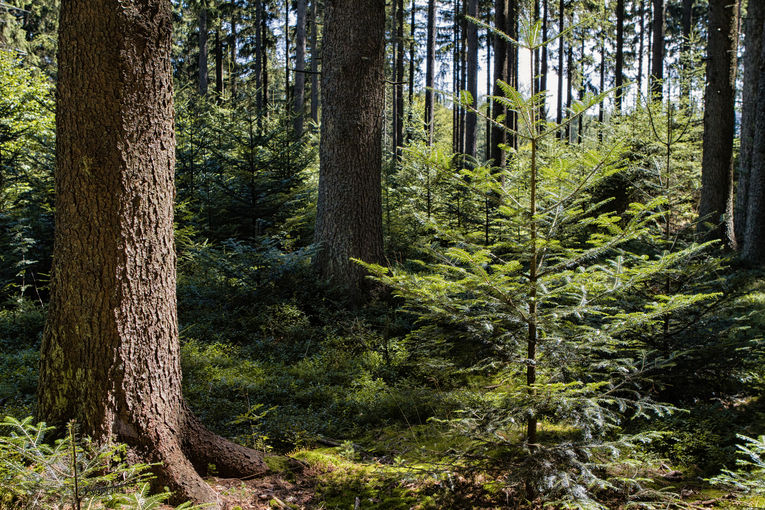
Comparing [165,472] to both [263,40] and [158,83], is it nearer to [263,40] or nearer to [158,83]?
[158,83]

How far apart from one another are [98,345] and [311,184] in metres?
9.81

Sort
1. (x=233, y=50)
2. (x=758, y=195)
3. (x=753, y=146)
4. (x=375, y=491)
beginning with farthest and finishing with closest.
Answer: (x=233, y=50) < (x=753, y=146) < (x=758, y=195) < (x=375, y=491)

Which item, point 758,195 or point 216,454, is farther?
point 758,195

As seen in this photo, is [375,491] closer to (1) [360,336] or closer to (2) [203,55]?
(1) [360,336]

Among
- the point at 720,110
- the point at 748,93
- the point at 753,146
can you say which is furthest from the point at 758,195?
the point at 748,93

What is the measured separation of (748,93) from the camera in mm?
11586

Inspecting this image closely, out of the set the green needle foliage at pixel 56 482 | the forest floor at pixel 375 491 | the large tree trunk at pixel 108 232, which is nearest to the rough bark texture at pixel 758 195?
the forest floor at pixel 375 491

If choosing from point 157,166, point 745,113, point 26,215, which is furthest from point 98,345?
point 745,113

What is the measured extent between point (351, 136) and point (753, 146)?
327 inches

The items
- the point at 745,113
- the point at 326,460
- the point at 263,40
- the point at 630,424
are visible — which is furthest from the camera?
the point at 263,40

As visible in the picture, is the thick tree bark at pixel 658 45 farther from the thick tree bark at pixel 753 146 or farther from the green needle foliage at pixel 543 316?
the green needle foliage at pixel 543 316

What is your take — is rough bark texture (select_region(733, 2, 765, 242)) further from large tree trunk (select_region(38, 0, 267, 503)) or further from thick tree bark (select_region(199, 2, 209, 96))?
thick tree bark (select_region(199, 2, 209, 96))

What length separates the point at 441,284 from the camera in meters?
2.69

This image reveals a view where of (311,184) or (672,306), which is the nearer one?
(672,306)
